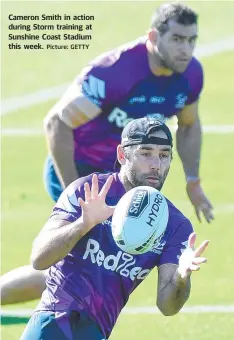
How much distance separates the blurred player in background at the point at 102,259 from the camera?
23.7 feet

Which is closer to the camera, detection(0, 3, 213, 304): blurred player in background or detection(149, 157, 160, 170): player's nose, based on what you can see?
detection(149, 157, 160, 170): player's nose

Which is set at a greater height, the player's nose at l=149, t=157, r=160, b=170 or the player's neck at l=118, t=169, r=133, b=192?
the player's nose at l=149, t=157, r=160, b=170

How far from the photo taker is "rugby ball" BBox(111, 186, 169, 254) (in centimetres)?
686

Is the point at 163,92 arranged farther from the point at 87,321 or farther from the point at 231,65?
the point at 231,65

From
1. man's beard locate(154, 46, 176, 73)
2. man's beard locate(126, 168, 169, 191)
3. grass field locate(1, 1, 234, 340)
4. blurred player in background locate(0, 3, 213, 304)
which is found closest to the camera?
man's beard locate(126, 168, 169, 191)

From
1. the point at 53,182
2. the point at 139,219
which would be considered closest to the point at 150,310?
the point at 53,182

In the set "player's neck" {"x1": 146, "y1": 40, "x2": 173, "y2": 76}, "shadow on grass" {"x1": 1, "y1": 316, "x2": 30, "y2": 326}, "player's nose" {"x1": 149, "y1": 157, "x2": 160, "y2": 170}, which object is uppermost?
"player's nose" {"x1": 149, "y1": 157, "x2": 160, "y2": 170}

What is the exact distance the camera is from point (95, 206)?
277 inches

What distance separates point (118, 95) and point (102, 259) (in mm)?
2669

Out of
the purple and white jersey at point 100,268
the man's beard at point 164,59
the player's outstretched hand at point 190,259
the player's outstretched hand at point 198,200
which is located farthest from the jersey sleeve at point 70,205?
the player's outstretched hand at point 198,200

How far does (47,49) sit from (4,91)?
62.5 inches

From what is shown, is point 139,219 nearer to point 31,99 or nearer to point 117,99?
point 117,99

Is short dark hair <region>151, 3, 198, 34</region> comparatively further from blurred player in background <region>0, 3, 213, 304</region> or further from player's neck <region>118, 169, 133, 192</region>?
player's neck <region>118, 169, 133, 192</region>

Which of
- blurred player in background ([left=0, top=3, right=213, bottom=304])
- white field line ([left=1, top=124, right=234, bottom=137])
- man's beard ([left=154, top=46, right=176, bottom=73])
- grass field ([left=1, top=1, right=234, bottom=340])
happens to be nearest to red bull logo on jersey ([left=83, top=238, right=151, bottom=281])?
blurred player in background ([left=0, top=3, right=213, bottom=304])
